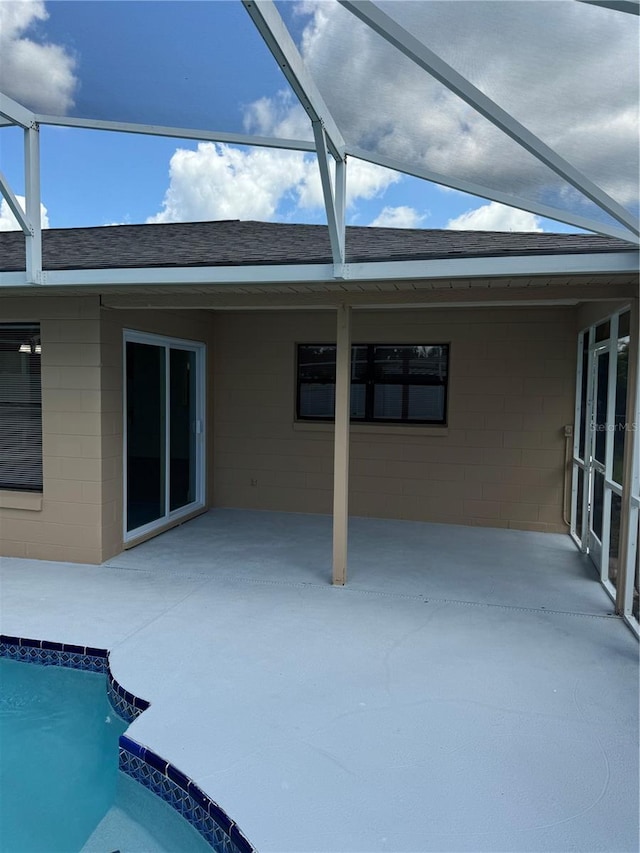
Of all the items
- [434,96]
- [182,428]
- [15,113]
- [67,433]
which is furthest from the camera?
[182,428]

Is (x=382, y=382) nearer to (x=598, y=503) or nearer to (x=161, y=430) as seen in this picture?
(x=161, y=430)

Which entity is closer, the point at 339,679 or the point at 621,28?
the point at 621,28

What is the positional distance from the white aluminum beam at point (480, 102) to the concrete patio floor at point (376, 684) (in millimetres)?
2641

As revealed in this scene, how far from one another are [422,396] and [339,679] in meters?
4.32

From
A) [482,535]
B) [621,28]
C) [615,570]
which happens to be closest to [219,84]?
[621,28]

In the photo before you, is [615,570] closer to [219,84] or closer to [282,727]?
[282,727]

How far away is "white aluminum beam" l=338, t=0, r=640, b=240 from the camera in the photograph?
2555mm

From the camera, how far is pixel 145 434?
6.12m

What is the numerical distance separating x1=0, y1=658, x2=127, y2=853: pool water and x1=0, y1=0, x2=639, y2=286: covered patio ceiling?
3.06 meters

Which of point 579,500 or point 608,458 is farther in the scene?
point 579,500

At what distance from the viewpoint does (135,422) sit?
5.96 m

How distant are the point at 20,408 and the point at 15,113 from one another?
8.26 feet

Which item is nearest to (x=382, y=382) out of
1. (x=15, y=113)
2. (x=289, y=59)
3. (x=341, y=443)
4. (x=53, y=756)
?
(x=341, y=443)

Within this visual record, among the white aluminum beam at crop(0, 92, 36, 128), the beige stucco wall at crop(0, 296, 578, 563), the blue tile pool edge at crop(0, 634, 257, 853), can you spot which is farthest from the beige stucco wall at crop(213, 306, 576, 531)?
the blue tile pool edge at crop(0, 634, 257, 853)
